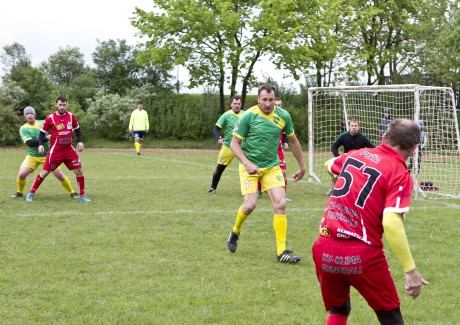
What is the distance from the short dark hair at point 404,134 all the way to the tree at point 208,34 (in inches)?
1087

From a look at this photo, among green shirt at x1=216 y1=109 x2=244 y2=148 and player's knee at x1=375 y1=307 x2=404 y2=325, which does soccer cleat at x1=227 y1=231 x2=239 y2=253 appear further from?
green shirt at x1=216 y1=109 x2=244 y2=148

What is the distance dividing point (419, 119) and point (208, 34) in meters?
19.7

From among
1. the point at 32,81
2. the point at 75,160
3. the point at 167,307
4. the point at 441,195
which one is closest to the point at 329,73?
the point at 32,81

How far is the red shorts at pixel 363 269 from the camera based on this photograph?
11.9ft

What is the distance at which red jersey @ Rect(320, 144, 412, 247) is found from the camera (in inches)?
137

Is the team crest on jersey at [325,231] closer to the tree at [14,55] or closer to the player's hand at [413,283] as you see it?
the player's hand at [413,283]

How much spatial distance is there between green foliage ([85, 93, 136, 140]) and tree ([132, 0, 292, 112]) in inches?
132

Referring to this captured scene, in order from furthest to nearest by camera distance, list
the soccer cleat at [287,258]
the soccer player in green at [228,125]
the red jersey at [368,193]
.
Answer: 1. the soccer player in green at [228,125]
2. the soccer cleat at [287,258]
3. the red jersey at [368,193]

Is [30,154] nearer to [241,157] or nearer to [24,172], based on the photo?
[24,172]

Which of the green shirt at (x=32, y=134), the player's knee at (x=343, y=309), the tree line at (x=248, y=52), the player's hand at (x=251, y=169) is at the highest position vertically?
the tree line at (x=248, y=52)

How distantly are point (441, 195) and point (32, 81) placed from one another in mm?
28940

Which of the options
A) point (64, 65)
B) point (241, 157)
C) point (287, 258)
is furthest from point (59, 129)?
point (64, 65)

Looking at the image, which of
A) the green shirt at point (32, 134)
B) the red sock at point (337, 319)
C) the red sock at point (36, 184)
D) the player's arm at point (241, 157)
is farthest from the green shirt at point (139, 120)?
the red sock at point (337, 319)

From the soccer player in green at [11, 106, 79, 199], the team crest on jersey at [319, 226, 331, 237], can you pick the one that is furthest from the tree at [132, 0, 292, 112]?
the team crest on jersey at [319, 226, 331, 237]
